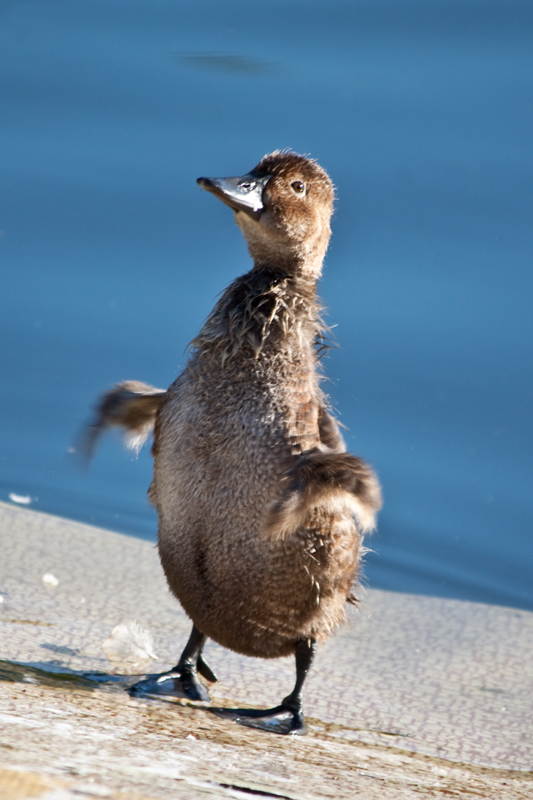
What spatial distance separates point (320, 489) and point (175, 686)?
0.38 m

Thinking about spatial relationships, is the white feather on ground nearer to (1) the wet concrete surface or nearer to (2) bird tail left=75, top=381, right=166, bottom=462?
(1) the wet concrete surface

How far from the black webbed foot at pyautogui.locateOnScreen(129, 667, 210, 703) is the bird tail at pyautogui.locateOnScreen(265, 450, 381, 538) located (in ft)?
0.93

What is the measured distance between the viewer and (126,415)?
5.04 feet

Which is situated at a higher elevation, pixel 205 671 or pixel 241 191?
pixel 241 191

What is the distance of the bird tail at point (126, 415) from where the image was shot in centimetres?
152

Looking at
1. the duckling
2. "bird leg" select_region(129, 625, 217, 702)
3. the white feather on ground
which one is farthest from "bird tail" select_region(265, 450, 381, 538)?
the white feather on ground

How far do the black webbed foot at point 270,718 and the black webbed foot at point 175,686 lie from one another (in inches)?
2.0

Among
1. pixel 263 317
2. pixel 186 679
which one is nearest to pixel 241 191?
pixel 263 317

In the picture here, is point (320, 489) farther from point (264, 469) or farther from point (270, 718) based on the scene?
point (270, 718)

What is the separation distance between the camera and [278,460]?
124 centimetres

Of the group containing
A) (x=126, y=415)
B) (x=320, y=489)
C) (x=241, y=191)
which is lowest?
(x=320, y=489)

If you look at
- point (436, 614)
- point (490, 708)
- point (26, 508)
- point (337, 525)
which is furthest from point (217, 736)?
point (26, 508)

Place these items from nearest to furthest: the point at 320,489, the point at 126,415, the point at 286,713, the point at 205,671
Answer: the point at 320,489
the point at 286,713
the point at 205,671
the point at 126,415

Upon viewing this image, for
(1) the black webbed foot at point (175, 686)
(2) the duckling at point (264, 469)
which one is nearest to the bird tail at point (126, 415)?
(2) the duckling at point (264, 469)
